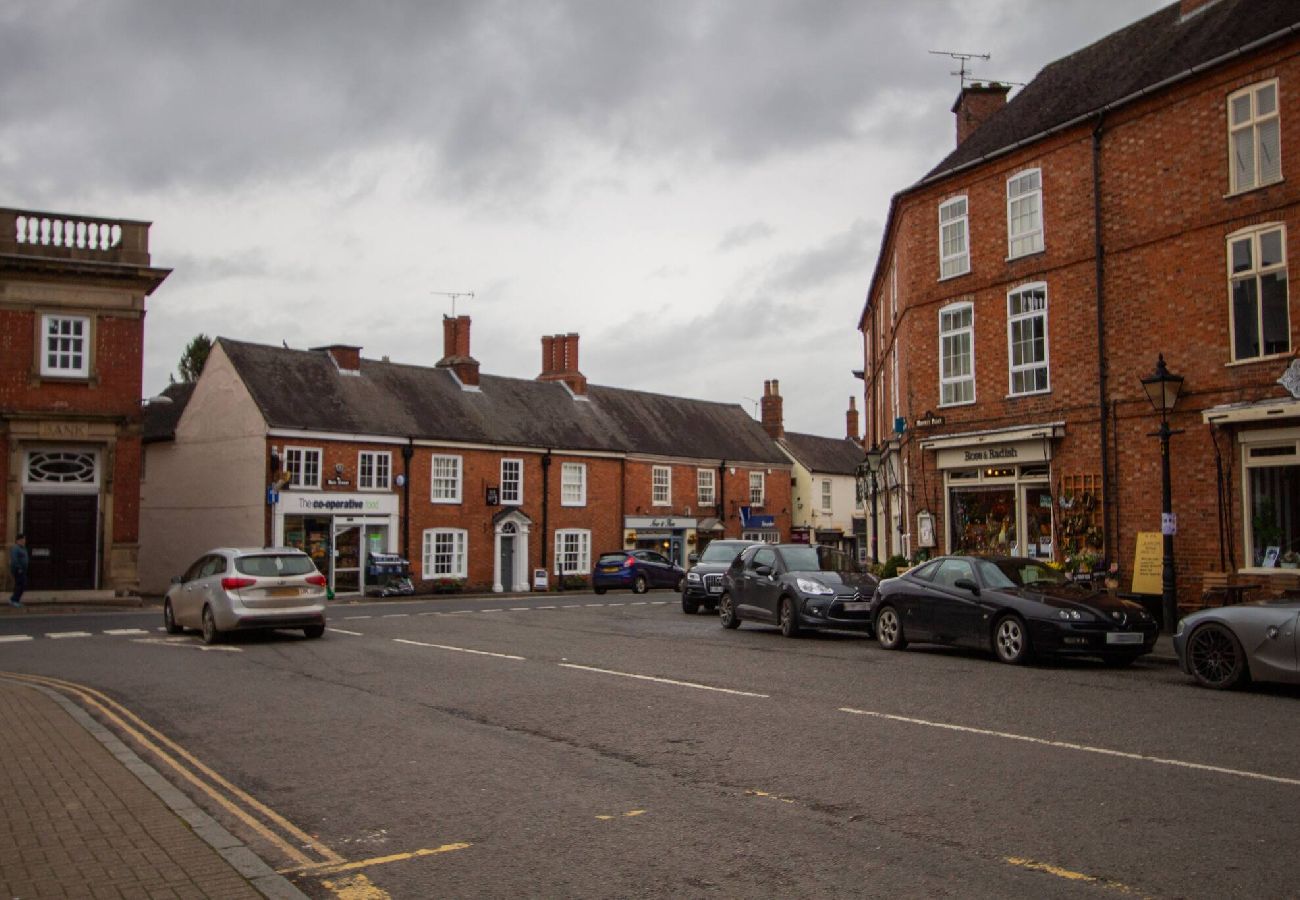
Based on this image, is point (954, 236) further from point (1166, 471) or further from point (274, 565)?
point (274, 565)

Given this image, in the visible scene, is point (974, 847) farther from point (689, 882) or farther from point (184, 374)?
point (184, 374)

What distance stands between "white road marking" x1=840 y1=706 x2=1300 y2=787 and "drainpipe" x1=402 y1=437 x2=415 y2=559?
3134 cm

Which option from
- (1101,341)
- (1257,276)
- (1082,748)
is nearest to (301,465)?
(1101,341)

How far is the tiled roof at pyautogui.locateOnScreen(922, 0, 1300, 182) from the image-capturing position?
727 inches

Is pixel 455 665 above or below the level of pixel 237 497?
below

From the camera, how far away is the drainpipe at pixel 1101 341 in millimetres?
19797

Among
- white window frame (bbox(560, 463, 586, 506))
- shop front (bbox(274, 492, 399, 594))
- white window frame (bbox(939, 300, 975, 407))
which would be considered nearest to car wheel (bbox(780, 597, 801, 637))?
white window frame (bbox(939, 300, 975, 407))

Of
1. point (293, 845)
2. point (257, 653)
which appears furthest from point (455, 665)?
point (293, 845)

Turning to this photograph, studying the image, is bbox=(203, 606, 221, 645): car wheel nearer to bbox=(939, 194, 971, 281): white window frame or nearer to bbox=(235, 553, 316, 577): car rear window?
bbox=(235, 553, 316, 577): car rear window

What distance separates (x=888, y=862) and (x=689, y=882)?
1037 millimetres

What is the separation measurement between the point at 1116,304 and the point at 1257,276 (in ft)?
8.88

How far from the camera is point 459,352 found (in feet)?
155

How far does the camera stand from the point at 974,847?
5789 mm

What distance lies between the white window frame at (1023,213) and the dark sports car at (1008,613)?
878cm
